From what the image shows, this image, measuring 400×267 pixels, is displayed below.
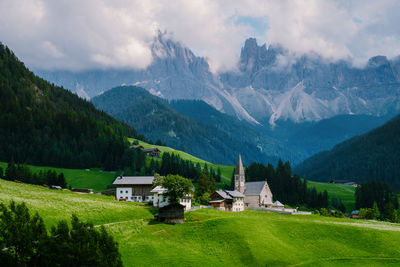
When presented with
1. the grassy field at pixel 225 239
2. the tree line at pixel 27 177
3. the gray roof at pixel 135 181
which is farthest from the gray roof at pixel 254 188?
the tree line at pixel 27 177

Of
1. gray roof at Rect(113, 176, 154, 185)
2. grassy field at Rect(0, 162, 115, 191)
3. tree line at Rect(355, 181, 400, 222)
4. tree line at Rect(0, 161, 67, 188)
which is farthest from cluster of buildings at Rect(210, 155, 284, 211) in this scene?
tree line at Rect(355, 181, 400, 222)

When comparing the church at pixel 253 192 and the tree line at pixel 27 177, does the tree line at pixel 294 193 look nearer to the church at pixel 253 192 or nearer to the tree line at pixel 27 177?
the church at pixel 253 192

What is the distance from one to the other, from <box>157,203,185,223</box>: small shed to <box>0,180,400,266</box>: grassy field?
114 inches

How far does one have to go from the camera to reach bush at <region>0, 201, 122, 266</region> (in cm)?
5094

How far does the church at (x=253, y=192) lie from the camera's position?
151750mm

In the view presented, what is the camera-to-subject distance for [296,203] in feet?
614

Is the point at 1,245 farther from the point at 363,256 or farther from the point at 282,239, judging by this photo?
the point at 363,256

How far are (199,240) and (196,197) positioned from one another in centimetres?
5989

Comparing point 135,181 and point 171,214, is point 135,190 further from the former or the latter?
point 171,214

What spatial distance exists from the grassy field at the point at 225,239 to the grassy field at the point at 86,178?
252ft

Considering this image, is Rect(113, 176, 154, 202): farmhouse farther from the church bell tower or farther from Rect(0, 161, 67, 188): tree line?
the church bell tower

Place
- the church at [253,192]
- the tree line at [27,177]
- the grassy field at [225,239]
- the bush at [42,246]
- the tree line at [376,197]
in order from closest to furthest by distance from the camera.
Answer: the bush at [42,246], the grassy field at [225,239], the tree line at [27,177], the church at [253,192], the tree line at [376,197]

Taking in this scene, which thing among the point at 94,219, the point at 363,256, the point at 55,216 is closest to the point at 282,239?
the point at 363,256

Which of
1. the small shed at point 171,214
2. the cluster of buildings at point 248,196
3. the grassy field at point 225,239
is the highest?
the cluster of buildings at point 248,196
